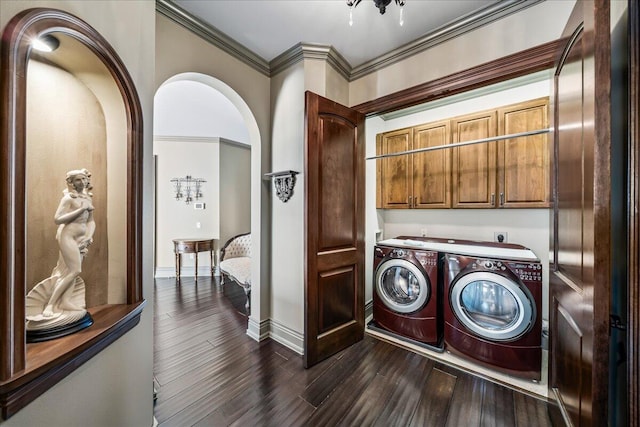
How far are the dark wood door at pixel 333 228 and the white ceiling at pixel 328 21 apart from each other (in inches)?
22.0

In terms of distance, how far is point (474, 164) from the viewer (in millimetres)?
2570

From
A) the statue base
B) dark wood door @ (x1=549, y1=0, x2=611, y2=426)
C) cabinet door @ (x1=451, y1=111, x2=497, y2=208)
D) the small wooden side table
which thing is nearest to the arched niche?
the statue base

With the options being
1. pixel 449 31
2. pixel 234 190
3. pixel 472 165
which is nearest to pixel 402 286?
pixel 472 165

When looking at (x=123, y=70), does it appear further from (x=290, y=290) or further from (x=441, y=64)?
(x=441, y=64)

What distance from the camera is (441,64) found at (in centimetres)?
202

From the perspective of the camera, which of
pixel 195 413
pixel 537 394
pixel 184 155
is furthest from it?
pixel 184 155

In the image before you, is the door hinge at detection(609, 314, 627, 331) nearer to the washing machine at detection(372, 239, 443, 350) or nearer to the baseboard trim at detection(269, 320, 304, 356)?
the washing machine at detection(372, 239, 443, 350)

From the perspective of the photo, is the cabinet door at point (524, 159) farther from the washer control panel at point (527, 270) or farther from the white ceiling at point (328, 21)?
the white ceiling at point (328, 21)

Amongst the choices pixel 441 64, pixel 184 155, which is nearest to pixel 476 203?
pixel 441 64

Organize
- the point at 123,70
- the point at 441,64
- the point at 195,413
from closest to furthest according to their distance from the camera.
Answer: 1. the point at 123,70
2. the point at 195,413
3. the point at 441,64

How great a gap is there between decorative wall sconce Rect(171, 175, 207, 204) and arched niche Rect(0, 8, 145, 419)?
12.8 feet

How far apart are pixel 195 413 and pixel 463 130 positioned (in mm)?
3400

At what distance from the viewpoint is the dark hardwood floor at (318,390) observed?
151 cm

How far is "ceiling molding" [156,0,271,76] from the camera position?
1.77 m
